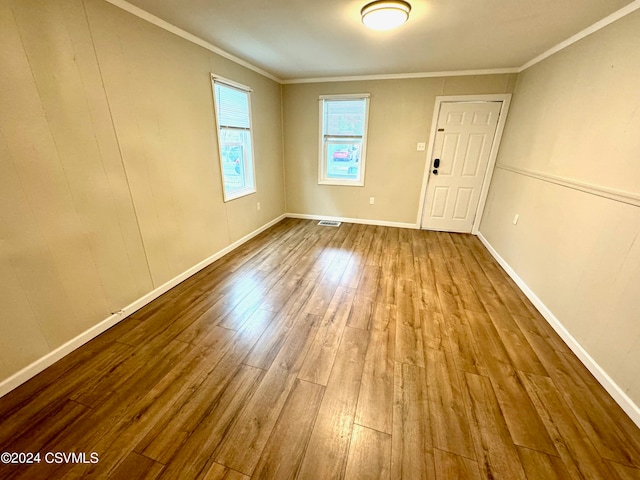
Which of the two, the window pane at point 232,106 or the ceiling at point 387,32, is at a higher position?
the ceiling at point 387,32

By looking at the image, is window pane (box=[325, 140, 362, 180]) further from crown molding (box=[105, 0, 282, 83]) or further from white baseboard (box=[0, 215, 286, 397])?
white baseboard (box=[0, 215, 286, 397])

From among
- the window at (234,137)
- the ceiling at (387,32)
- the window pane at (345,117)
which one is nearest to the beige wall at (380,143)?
the window pane at (345,117)

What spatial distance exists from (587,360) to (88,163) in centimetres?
367

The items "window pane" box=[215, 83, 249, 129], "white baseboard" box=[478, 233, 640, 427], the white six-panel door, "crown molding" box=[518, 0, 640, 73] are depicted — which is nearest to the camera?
"white baseboard" box=[478, 233, 640, 427]

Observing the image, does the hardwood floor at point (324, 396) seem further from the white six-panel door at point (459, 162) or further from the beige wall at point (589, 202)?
the white six-panel door at point (459, 162)

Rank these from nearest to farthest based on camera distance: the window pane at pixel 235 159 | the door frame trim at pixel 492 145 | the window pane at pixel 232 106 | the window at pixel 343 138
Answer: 1. the window pane at pixel 232 106
2. the window pane at pixel 235 159
3. the door frame trim at pixel 492 145
4. the window at pixel 343 138

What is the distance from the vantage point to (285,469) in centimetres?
118

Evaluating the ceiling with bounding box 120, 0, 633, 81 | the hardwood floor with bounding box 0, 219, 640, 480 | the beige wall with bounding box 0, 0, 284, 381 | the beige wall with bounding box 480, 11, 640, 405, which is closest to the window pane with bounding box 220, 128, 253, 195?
the beige wall with bounding box 0, 0, 284, 381

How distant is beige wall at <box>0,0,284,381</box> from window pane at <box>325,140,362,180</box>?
7.36 feet

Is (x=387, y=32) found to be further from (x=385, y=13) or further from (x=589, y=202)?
(x=589, y=202)

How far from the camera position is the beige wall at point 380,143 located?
3.82m

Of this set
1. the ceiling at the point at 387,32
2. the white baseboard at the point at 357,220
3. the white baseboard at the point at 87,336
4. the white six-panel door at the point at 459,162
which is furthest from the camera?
the white baseboard at the point at 357,220

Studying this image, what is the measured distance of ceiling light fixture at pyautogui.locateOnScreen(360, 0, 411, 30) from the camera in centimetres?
178

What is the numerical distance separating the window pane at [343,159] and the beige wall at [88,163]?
2244mm
